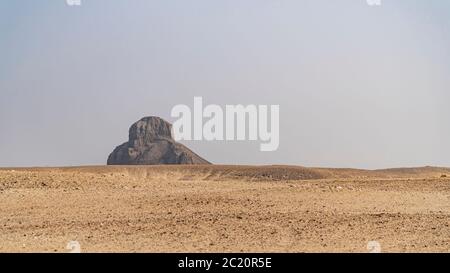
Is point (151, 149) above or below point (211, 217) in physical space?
above

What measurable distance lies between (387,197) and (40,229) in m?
10.1

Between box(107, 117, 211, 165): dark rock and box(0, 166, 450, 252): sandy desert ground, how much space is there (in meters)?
57.7

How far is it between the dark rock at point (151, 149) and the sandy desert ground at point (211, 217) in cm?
5771

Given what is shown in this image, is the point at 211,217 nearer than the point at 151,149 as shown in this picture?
Yes

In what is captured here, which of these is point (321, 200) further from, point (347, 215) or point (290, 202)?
point (347, 215)

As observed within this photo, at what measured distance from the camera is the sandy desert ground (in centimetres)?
1009

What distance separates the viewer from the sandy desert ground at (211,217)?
10.1 meters

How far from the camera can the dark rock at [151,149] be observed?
255 ft

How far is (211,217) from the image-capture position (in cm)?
1251

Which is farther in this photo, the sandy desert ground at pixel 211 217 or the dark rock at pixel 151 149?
the dark rock at pixel 151 149

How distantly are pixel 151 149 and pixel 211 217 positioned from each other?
226ft

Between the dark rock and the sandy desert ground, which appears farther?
the dark rock
